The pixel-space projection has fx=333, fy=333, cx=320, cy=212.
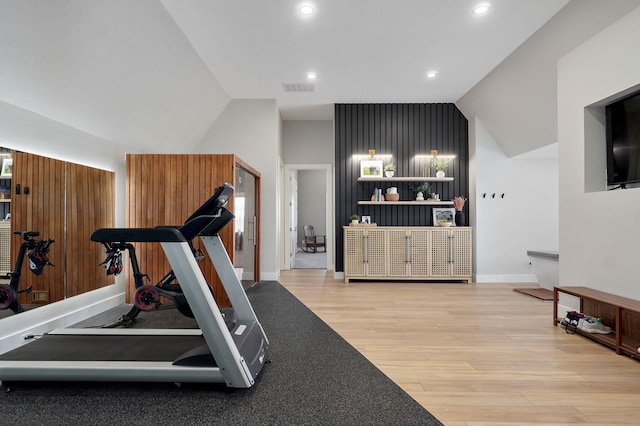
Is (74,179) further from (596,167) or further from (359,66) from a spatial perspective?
(596,167)

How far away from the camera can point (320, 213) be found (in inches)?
451

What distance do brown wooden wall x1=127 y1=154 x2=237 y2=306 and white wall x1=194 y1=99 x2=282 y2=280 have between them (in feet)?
5.75

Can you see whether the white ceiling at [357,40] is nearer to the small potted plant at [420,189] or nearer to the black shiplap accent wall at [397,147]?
the black shiplap accent wall at [397,147]

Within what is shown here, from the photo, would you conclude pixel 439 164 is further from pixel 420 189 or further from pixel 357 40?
pixel 357 40

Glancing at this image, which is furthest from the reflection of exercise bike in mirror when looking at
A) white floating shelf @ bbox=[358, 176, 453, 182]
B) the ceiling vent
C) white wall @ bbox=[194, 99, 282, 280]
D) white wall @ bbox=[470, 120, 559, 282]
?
white wall @ bbox=[470, 120, 559, 282]

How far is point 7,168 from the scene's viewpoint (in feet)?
8.79

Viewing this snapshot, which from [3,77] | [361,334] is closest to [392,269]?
[361,334]

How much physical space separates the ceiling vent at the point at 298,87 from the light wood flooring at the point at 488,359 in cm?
318

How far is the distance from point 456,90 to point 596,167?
2708 mm

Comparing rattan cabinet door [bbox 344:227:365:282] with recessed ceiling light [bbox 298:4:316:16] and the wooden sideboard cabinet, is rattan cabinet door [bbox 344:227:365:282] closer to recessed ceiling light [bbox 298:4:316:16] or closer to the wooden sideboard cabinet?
the wooden sideboard cabinet

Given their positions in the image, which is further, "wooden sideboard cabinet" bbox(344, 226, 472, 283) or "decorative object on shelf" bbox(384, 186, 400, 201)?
"decorative object on shelf" bbox(384, 186, 400, 201)

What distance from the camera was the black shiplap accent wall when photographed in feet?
19.5

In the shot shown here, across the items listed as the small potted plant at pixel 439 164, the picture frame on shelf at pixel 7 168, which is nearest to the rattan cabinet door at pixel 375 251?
the small potted plant at pixel 439 164

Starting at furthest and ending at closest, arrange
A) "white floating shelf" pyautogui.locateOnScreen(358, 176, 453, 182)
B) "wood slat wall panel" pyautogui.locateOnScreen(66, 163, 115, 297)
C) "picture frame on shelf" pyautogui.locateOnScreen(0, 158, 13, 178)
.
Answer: "white floating shelf" pyautogui.locateOnScreen(358, 176, 453, 182) < "wood slat wall panel" pyautogui.locateOnScreen(66, 163, 115, 297) < "picture frame on shelf" pyautogui.locateOnScreen(0, 158, 13, 178)
